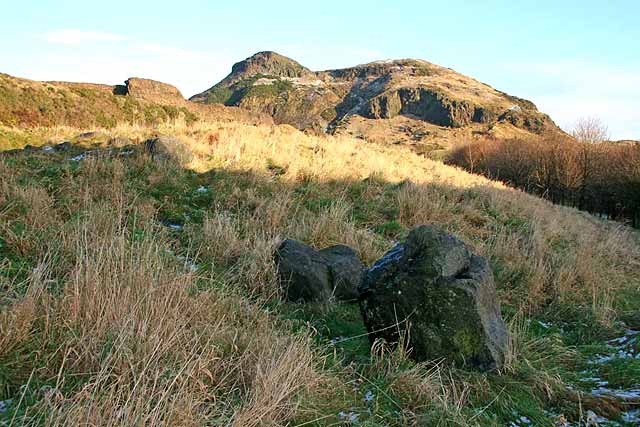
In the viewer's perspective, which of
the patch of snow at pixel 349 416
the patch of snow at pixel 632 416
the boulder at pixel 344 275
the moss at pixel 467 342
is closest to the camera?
the patch of snow at pixel 349 416

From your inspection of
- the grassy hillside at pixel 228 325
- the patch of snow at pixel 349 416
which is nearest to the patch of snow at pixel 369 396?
the grassy hillside at pixel 228 325

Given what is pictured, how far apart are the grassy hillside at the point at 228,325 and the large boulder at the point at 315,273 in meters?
0.16

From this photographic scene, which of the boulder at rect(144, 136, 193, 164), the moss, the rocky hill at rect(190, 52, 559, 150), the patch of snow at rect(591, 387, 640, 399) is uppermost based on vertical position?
the rocky hill at rect(190, 52, 559, 150)

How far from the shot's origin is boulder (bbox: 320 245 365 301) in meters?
4.47

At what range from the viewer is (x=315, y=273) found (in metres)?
4.32

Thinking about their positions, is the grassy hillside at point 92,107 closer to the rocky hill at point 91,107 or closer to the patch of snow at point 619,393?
the rocky hill at point 91,107

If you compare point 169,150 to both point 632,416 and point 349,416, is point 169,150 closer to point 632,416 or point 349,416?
point 349,416

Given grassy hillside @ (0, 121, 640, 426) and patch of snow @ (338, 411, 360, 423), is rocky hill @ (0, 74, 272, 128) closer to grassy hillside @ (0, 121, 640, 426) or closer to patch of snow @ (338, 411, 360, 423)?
grassy hillside @ (0, 121, 640, 426)

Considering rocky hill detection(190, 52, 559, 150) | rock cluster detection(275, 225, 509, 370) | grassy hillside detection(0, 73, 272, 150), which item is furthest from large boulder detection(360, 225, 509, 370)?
Answer: rocky hill detection(190, 52, 559, 150)

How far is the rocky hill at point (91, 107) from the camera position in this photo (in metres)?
22.8

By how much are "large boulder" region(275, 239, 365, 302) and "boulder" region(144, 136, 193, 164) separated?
4765 mm

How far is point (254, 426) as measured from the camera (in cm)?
206

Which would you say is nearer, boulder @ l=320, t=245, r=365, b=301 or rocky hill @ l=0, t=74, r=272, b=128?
boulder @ l=320, t=245, r=365, b=301

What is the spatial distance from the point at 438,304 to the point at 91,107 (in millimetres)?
27605
